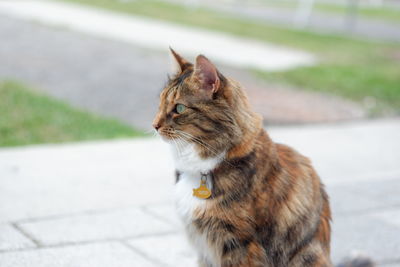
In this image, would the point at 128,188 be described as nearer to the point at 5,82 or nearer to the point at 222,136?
the point at 222,136

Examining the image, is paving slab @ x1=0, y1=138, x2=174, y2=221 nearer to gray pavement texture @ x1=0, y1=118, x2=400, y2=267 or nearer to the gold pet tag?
gray pavement texture @ x1=0, y1=118, x2=400, y2=267

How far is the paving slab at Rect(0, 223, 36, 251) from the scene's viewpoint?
4.57 meters

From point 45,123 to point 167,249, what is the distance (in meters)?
3.53

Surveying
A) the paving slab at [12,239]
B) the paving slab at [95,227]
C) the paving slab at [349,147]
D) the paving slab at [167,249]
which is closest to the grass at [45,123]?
the paving slab at [349,147]

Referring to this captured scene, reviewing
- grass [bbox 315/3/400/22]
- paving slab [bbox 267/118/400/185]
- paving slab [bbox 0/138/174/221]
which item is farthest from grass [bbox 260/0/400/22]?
paving slab [bbox 0/138/174/221]

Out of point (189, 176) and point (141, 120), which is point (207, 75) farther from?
point (141, 120)

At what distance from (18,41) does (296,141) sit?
22.8 ft

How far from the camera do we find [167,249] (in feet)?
15.6

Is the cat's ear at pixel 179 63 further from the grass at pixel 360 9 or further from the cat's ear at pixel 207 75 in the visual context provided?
the grass at pixel 360 9

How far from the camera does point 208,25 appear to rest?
52.5ft

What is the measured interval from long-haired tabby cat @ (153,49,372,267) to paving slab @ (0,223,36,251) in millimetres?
1360

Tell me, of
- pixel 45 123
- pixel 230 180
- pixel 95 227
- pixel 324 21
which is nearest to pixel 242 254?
pixel 230 180

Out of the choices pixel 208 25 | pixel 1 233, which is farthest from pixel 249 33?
pixel 1 233

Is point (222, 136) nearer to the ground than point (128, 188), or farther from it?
farther from it
